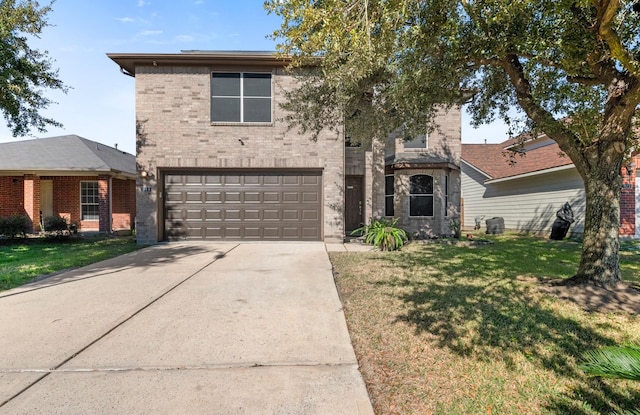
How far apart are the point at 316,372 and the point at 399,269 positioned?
15.5 ft

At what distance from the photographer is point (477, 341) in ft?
12.2

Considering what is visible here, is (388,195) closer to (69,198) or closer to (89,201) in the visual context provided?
(89,201)

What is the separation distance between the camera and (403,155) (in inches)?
574

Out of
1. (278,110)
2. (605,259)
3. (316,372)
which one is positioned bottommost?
(316,372)

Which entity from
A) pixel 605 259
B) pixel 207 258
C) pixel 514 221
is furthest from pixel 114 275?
pixel 514 221

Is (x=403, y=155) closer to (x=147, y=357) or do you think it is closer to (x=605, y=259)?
(x=605, y=259)

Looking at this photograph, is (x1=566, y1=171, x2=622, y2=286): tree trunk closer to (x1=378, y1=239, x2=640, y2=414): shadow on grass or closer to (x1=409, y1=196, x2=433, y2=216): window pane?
(x1=378, y1=239, x2=640, y2=414): shadow on grass

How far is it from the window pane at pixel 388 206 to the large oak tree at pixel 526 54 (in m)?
7.93

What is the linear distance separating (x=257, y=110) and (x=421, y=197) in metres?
7.69

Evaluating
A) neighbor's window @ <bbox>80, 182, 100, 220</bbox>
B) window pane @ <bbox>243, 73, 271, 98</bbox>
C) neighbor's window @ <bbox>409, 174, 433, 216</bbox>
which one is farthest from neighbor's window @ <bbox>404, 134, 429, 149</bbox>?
neighbor's window @ <bbox>80, 182, 100, 220</bbox>

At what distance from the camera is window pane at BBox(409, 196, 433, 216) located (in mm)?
14250

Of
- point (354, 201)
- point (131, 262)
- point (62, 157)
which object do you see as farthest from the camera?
point (62, 157)

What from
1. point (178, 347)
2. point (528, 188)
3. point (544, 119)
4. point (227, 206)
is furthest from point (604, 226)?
point (528, 188)

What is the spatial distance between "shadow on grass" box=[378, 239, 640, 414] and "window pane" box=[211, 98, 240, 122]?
7772 millimetres
